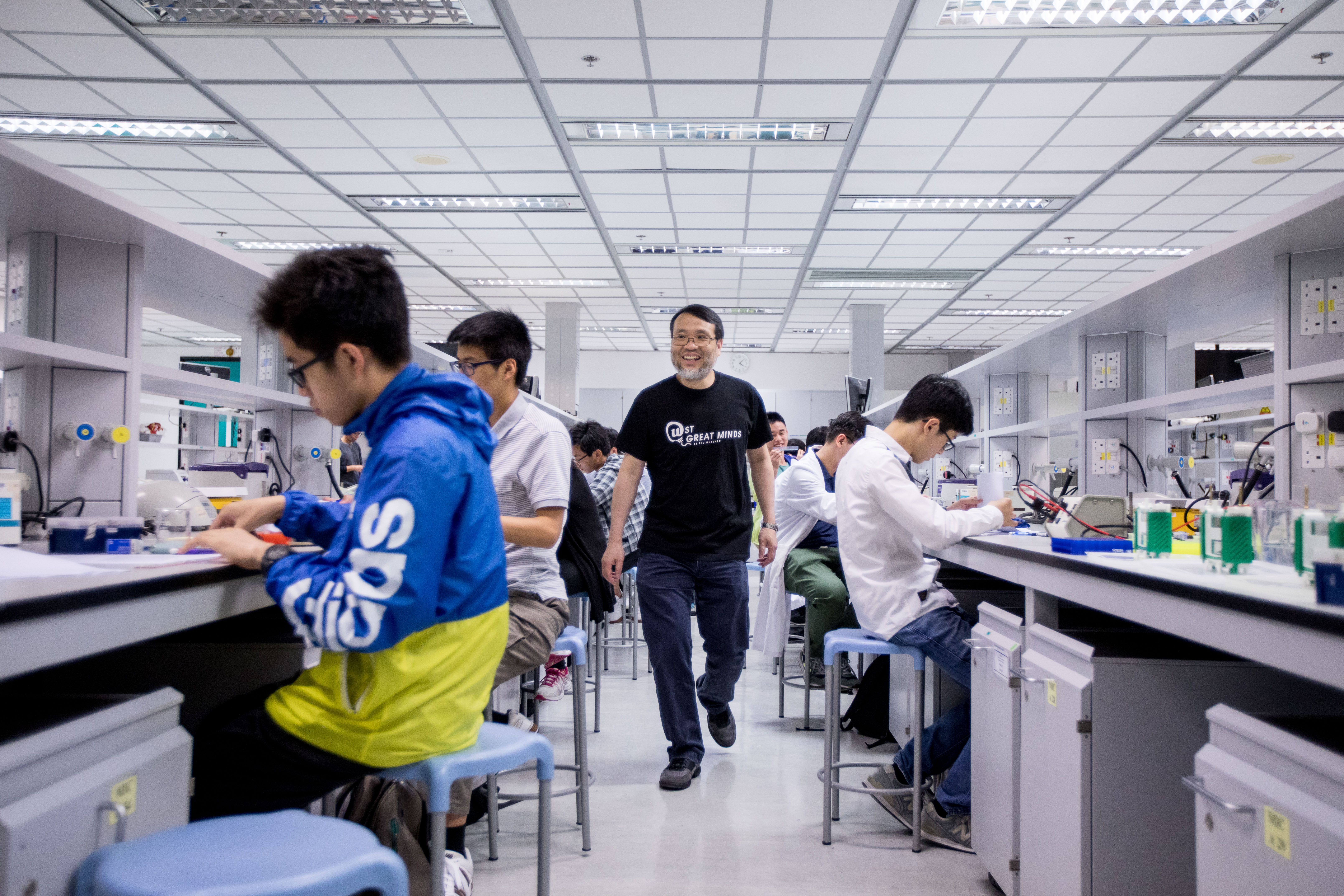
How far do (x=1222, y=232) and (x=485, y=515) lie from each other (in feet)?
25.1

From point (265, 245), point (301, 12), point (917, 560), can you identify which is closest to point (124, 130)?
point (301, 12)

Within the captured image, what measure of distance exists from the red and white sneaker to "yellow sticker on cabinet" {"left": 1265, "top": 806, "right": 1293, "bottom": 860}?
2.30 meters

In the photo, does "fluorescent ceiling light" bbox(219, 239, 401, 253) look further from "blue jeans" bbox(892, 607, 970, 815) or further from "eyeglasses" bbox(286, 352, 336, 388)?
"eyeglasses" bbox(286, 352, 336, 388)

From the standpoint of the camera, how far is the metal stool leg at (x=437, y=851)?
111 cm

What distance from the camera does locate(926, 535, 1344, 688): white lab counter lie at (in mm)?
863

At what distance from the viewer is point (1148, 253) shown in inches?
290

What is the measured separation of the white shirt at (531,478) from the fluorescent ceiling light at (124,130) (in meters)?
4.09

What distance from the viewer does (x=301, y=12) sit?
3.68 metres

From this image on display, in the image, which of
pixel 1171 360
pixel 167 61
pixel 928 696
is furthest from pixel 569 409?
pixel 928 696

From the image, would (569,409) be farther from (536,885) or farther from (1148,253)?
(536,885)

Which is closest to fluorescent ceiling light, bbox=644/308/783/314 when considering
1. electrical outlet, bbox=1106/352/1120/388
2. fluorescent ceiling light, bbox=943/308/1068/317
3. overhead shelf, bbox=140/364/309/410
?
fluorescent ceiling light, bbox=943/308/1068/317

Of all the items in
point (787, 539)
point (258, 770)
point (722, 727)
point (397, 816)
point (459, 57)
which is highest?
point (459, 57)

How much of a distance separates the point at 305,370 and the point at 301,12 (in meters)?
3.39

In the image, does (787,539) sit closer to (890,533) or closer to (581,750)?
(890,533)
